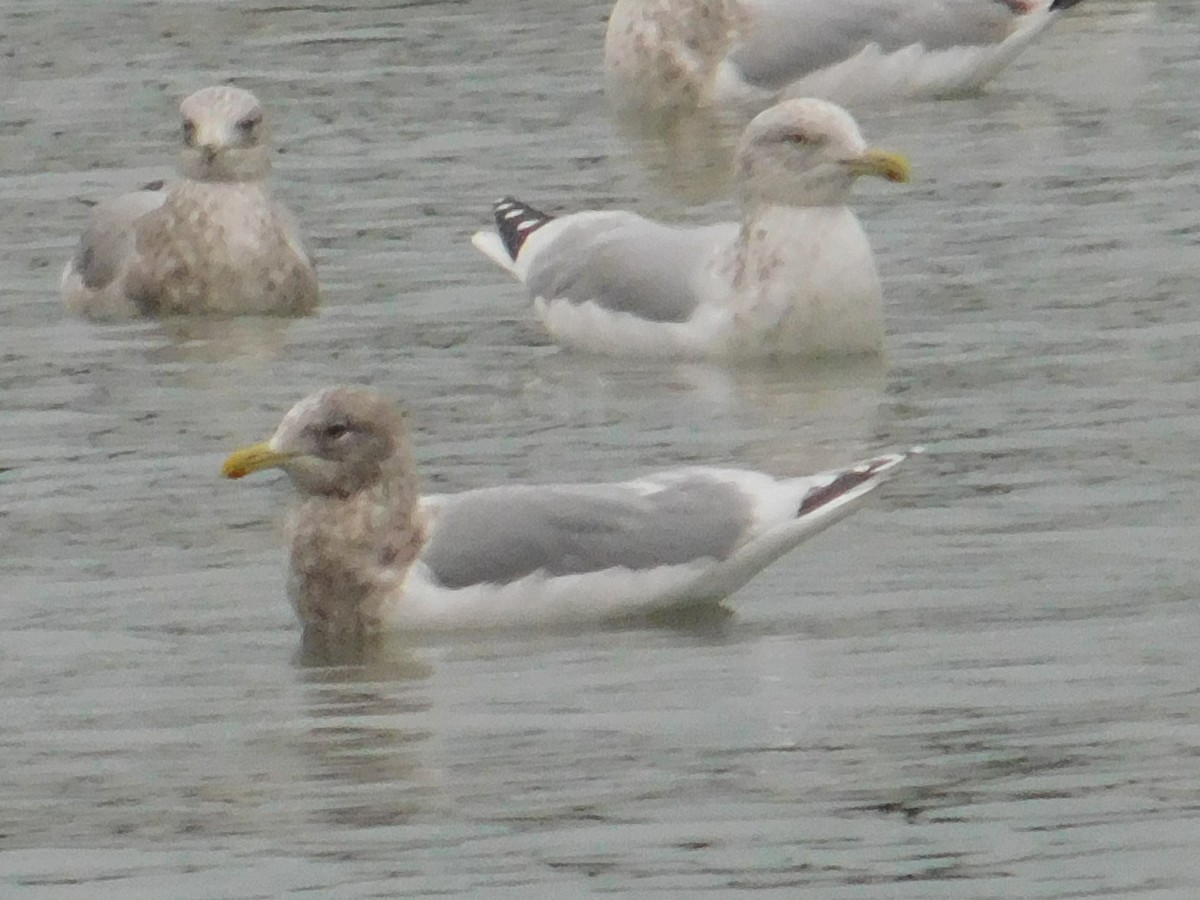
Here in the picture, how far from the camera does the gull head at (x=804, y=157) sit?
15117 millimetres

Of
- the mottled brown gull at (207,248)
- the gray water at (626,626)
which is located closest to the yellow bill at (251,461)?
the gray water at (626,626)

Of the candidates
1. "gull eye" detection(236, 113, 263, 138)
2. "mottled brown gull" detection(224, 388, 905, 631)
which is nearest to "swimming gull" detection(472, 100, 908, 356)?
"gull eye" detection(236, 113, 263, 138)

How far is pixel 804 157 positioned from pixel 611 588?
4.57 meters

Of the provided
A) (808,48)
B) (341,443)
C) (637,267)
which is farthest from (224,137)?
(341,443)

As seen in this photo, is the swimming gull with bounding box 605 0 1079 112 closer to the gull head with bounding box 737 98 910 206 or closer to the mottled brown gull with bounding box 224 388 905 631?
the gull head with bounding box 737 98 910 206

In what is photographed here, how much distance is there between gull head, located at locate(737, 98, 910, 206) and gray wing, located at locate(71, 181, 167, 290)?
2837 mm

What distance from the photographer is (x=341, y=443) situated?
440 inches

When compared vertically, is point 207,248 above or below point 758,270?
below

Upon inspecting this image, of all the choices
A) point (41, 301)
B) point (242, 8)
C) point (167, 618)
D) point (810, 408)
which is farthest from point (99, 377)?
point (242, 8)

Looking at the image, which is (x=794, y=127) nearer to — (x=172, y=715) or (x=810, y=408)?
(x=810, y=408)

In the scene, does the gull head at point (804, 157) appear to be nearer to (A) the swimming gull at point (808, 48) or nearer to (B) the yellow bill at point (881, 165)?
(B) the yellow bill at point (881, 165)

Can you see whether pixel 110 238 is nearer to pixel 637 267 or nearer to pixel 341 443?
pixel 637 267

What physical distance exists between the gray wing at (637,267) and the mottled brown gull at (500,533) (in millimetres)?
3930

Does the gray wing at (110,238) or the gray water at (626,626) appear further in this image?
the gray wing at (110,238)
